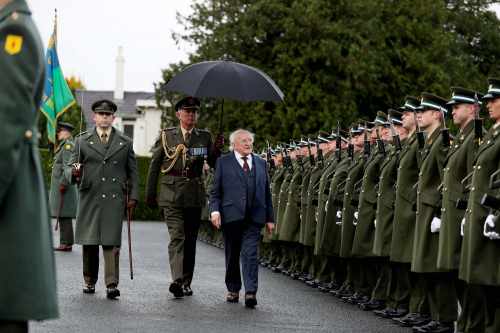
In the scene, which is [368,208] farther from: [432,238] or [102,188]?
[102,188]

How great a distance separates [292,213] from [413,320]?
6982 millimetres

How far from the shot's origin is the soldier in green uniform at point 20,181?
4.86 m

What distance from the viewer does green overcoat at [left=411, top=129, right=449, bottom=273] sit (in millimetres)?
10258

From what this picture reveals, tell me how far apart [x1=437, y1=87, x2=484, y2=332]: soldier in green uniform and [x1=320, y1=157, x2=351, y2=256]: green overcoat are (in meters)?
4.66

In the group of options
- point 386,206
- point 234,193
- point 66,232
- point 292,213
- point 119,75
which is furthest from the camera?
point 119,75

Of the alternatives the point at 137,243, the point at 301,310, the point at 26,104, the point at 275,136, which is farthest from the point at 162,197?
the point at 275,136

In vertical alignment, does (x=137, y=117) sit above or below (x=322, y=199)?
above

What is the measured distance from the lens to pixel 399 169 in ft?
37.5

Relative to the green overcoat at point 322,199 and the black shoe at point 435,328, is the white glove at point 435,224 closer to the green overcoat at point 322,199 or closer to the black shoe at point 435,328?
the black shoe at point 435,328

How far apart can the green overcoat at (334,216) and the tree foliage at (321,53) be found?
31477 mm

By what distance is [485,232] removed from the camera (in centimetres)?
852

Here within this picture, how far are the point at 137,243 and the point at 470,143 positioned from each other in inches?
670

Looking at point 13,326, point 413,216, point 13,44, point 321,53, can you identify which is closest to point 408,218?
point 413,216

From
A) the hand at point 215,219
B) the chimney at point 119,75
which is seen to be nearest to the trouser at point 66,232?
the hand at point 215,219
